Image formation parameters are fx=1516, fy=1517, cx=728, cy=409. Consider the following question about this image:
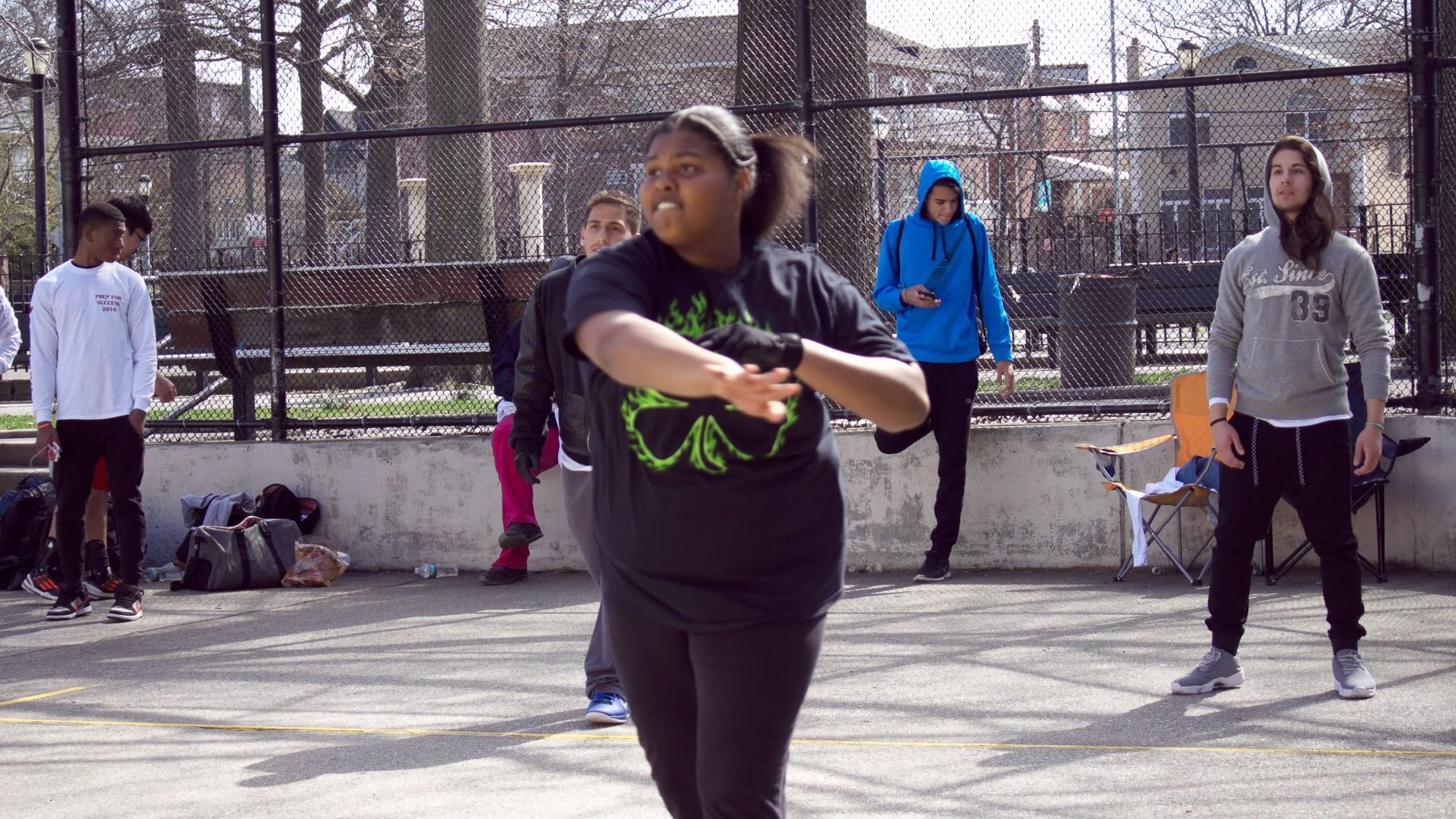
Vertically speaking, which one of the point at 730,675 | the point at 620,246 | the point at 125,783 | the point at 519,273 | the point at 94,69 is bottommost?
the point at 125,783

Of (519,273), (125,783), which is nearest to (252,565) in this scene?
(519,273)

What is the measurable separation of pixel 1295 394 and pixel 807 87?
3801mm

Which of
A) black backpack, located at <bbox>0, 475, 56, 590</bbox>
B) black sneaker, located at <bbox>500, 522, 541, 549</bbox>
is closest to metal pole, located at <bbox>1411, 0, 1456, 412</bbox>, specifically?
black sneaker, located at <bbox>500, 522, 541, 549</bbox>

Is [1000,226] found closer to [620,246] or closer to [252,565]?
[252,565]

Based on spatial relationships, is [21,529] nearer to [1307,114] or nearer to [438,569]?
[438,569]

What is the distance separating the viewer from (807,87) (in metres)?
8.20

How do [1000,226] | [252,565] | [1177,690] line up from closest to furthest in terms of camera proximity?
1. [1177,690]
2. [252,565]
3. [1000,226]

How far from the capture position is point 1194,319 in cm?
1099

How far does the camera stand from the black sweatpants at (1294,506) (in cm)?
518

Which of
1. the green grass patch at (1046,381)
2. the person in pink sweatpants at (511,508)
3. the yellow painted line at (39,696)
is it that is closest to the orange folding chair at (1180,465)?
the green grass patch at (1046,381)

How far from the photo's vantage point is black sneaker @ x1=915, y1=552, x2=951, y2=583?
25.4 feet

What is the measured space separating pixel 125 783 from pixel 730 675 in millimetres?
2781

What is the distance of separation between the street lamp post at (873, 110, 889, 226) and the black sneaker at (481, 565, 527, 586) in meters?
3.03

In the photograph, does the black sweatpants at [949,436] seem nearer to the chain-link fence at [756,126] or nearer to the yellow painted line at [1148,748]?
the chain-link fence at [756,126]
